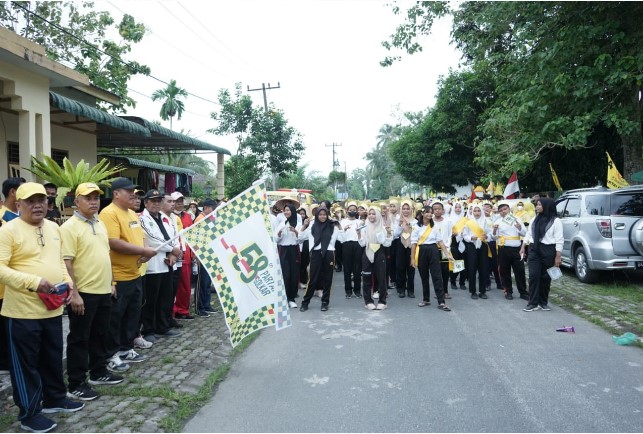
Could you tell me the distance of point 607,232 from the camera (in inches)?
361

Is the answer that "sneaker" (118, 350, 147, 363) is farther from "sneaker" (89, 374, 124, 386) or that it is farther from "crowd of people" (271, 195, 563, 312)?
"crowd of people" (271, 195, 563, 312)

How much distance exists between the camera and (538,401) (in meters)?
4.16

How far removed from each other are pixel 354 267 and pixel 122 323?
199 inches

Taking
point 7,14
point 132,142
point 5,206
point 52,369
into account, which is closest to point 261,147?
point 132,142

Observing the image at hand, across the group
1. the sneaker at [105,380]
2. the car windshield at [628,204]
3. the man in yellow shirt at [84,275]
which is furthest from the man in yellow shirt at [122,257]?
the car windshield at [628,204]

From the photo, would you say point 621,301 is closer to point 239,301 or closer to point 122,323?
point 239,301

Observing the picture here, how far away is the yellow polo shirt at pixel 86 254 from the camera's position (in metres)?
4.30

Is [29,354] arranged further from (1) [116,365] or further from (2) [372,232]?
(2) [372,232]

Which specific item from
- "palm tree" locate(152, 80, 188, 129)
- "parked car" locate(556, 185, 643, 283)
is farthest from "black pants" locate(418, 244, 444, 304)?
"palm tree" locate(152, 80, 188, 129)

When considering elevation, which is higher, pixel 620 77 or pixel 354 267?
pixel 620 77

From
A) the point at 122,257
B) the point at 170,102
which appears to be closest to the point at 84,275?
the point at 122,257

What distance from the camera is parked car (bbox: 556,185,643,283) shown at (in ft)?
29.4

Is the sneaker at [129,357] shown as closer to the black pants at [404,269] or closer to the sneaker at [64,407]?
the sneaker at [64,407]

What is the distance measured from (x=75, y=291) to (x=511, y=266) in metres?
7.72
